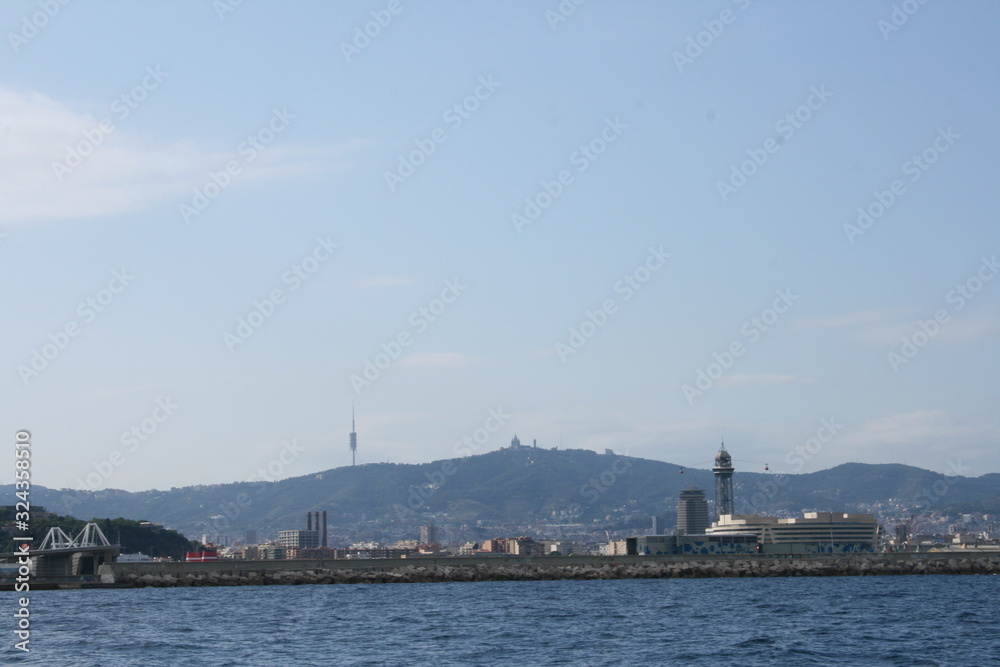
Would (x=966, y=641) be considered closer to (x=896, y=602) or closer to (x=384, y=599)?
(x=896, y=602)

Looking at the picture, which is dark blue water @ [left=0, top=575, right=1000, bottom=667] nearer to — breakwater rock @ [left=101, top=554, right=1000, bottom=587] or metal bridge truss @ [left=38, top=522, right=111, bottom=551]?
breakwater rock @ [left=101, top=554, right=1000, bottom=587]

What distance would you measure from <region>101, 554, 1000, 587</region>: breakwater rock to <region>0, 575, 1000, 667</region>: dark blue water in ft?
52.3

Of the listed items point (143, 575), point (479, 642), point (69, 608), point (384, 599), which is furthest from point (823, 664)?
point (143, 575)

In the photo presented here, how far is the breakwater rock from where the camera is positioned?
4427 inches

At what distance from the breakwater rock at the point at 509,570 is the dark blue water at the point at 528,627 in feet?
52.3

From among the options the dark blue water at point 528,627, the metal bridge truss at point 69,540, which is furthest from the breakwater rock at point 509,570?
the dark blue water at point 528,627

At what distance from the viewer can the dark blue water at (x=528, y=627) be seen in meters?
48.3

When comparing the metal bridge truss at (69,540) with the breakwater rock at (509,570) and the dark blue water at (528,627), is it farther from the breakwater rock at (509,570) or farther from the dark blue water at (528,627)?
the dark blue water at (528,627)

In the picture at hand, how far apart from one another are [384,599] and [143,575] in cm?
3599

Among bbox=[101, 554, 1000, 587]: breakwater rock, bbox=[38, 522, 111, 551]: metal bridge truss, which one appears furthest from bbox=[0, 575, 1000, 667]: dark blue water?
bbox=[38, 522, 111, 551]: metal bridge truss

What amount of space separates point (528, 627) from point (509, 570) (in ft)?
189

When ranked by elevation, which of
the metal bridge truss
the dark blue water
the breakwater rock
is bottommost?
the dark blue water

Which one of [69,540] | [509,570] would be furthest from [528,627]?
[69,540]

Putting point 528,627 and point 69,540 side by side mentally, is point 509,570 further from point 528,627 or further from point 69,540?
point 528,627
